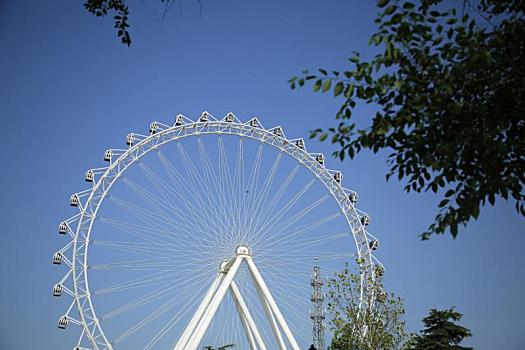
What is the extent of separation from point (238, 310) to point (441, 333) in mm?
9459

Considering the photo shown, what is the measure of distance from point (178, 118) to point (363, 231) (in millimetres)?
10027

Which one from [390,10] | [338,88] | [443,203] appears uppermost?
[390,10]

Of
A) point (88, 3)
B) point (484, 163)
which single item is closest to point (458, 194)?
point (484, 163)

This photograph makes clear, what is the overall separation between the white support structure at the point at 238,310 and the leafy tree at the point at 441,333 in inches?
274

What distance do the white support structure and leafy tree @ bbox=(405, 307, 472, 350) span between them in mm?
6956

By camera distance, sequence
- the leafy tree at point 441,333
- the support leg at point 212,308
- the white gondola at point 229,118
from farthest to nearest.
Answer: the white gondola at point 229,118
the support leg at point 212,308
the leafy tree at point 441,333

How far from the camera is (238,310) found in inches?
992

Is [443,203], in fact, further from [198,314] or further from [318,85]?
[198,314]

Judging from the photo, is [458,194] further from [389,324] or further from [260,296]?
[260,296]

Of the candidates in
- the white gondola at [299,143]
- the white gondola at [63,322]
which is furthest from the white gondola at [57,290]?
the white gondola at [299,143]

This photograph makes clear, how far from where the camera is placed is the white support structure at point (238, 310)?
77.5 ft

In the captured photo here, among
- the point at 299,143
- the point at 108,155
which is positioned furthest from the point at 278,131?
the point at 108,155

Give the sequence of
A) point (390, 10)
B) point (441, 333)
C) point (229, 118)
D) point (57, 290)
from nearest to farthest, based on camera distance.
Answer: point (390, 10) < point (441, 333) < point (57, 290) < point (229, 118)

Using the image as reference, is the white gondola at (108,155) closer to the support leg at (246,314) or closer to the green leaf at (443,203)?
the support leg at (246,314)
